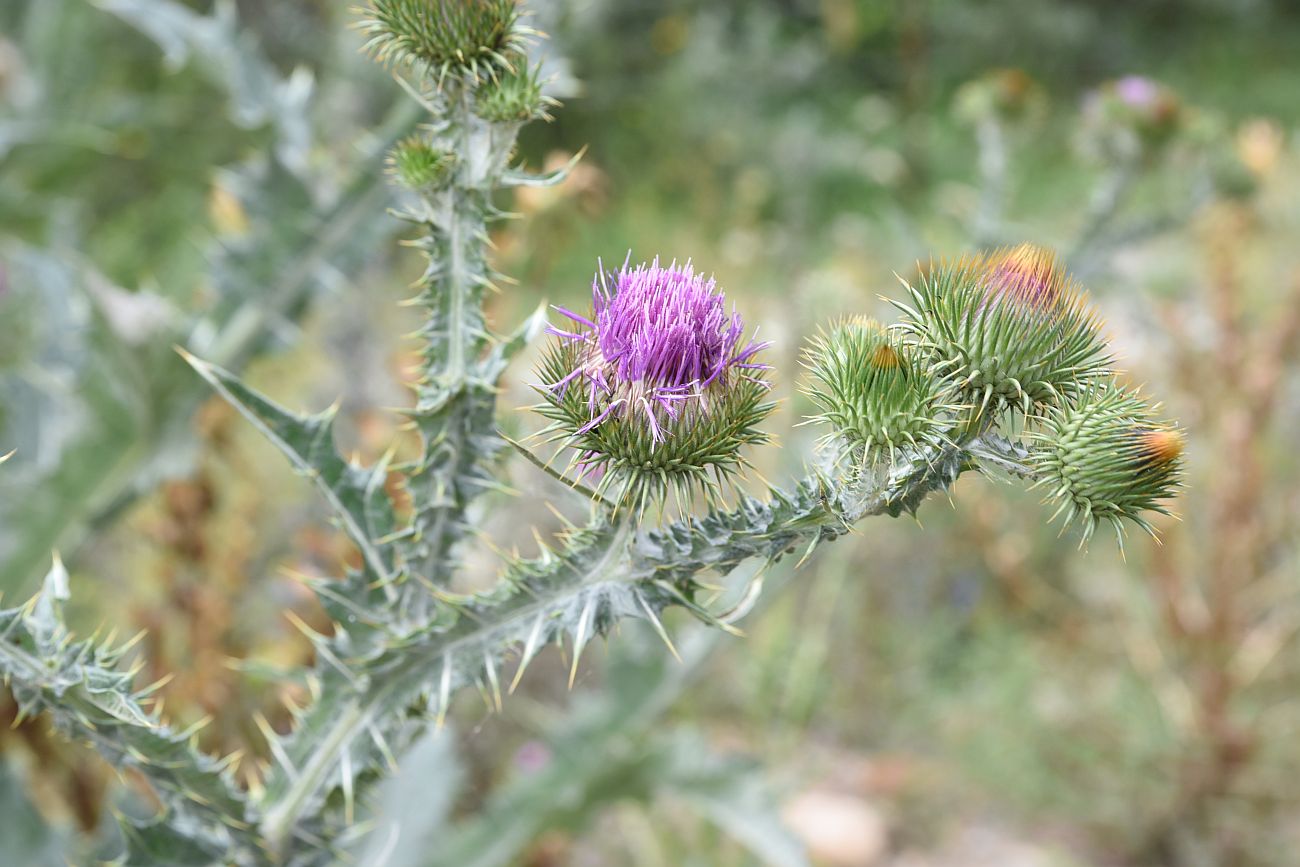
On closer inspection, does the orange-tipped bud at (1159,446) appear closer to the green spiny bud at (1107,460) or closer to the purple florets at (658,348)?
the green spiny bud at (1107,460)

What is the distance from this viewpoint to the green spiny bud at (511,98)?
1.36 metres

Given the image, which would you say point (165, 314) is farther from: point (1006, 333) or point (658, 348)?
point (1006, 333)

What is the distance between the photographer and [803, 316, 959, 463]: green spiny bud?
1.15m

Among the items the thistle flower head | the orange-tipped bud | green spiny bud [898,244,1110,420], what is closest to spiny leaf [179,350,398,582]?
the thistle flower head

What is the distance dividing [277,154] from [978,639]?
3.47m

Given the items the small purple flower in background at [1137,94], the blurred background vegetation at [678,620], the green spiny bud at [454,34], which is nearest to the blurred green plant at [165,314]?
the blurred background vegetation at [678,620]

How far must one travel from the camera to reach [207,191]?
7.19 m

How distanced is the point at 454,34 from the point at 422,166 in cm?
18

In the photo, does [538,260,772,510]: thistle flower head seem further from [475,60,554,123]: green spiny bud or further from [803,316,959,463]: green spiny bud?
[475,60,554,123]: green spiny bud

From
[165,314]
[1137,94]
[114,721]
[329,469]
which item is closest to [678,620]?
[165,314]

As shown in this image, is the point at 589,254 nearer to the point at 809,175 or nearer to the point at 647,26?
the point at 809,175

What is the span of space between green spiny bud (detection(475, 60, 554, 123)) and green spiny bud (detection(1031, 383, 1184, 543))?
2.51 feet

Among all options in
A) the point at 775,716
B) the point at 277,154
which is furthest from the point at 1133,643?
the point at 277,154

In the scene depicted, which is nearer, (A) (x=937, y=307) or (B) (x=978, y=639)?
(A) (x=937, y=307)
